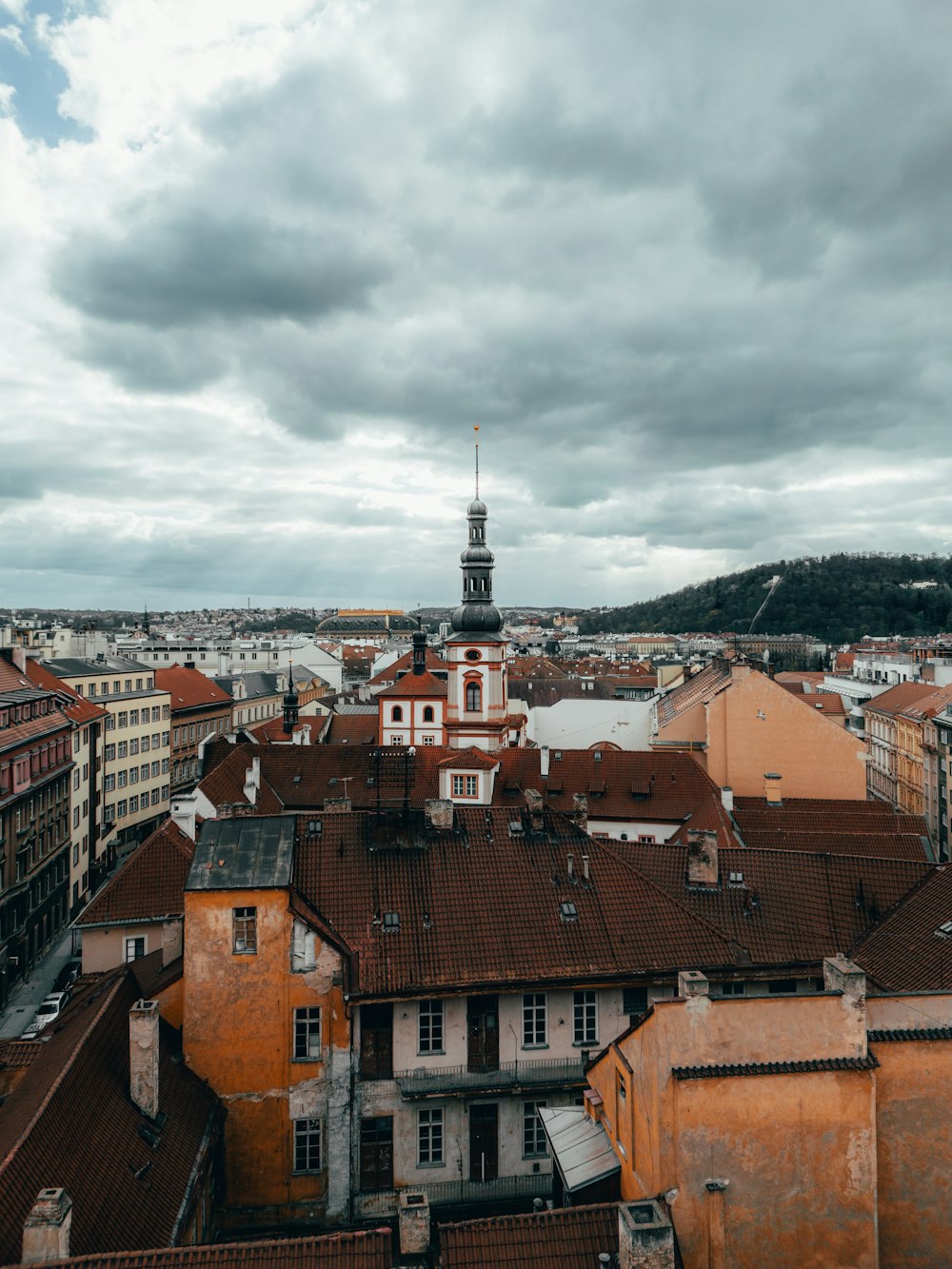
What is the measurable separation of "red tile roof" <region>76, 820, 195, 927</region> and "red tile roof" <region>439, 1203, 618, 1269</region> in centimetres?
1908

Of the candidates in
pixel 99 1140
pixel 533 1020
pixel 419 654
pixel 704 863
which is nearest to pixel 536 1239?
pixel 99 1140

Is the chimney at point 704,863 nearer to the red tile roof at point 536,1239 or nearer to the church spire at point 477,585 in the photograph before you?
the red tile roof at point 536,1239

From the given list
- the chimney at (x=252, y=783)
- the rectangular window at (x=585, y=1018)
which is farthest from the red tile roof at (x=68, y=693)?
the rectangular window at (x=585, y=1018)

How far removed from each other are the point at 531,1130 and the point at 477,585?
4606cm

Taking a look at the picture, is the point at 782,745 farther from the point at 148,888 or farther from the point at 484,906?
the point at 148,888

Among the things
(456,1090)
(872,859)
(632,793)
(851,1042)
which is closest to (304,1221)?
(456,1090)

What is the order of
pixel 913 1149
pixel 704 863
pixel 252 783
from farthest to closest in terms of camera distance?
pixel 252 783
pixel 704 863
pixel 913 1149

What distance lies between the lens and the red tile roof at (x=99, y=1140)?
1591 centimetres

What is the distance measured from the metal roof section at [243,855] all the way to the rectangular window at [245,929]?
71 cm

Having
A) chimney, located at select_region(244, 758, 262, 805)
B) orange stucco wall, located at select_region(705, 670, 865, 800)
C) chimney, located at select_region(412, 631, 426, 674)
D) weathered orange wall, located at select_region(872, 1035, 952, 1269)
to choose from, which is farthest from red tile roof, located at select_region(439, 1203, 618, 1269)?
chimney, located at select_region(412, 631, 426, 674)

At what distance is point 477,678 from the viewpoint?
6594 cm

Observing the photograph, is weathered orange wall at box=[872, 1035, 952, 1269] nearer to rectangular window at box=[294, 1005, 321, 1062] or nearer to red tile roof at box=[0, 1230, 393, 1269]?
red tile roof at box=[0, 1230, 393, 1269]

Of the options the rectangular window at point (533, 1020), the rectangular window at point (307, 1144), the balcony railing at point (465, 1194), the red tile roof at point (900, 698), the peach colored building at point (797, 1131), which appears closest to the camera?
the peach colored building at point (797, 1131)

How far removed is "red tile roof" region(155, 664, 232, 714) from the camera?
81.9 metres
